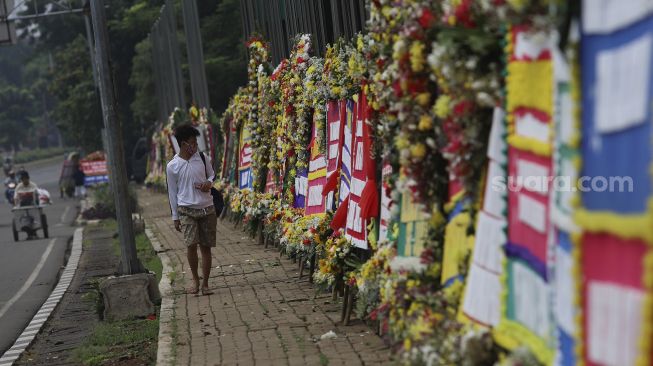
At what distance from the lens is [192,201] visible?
1301 centimetres

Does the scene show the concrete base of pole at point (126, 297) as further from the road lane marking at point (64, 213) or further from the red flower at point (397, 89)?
the road lane marking at point (64, 213)

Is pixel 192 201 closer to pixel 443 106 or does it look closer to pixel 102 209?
pixel 443 106

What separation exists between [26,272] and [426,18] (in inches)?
587

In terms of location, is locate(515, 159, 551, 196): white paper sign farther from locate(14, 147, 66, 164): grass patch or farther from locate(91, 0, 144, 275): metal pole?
locate(14, 147, 66, 164): grass patch

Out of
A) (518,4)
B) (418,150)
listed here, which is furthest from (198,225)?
(518,4)

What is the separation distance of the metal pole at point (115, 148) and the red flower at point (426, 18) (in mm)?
6378

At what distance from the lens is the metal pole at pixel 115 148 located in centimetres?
1304

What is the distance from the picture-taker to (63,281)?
1853 cm

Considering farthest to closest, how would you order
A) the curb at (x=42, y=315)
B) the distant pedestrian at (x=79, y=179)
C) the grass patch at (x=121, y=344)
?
1. the distant pedestrian at (x=79, y=179)
2. the curb at (x=42, y=315)
3. the grass patch at (x=121, y=344)

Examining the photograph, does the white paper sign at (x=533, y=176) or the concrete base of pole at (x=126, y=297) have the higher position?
the white paper sign at (x=533, y=176)

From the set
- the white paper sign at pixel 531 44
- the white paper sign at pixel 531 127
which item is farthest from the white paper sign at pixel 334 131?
the white paper sign at pixel 531 44

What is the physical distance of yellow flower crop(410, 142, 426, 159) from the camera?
7578 mm

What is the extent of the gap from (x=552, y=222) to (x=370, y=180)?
4.34 m
